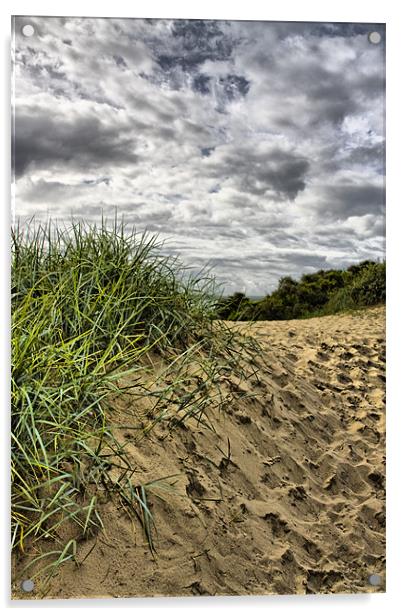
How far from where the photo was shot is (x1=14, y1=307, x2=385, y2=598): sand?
2.65 meters

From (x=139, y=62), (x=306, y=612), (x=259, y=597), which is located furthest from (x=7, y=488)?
(x=139, y=62)

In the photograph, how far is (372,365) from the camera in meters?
3.09

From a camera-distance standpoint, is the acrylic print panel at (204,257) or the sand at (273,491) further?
the acrylic print panel at (204,257)

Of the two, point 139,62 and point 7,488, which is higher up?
point 139,62

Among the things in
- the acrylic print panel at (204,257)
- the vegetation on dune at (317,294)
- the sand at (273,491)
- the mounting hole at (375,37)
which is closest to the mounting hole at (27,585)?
the sand at (273,491)

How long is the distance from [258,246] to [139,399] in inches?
32.6

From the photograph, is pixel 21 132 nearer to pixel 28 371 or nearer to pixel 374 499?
pixel 28 371

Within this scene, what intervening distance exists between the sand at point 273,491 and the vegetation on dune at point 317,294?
0.10 meters

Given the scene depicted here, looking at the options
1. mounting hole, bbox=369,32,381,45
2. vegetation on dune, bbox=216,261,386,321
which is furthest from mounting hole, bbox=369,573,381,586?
mounting hole, bbox=369,32,381,45

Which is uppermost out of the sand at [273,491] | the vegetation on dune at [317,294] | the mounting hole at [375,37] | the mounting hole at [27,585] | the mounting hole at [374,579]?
the mounting hole at [375,37]
